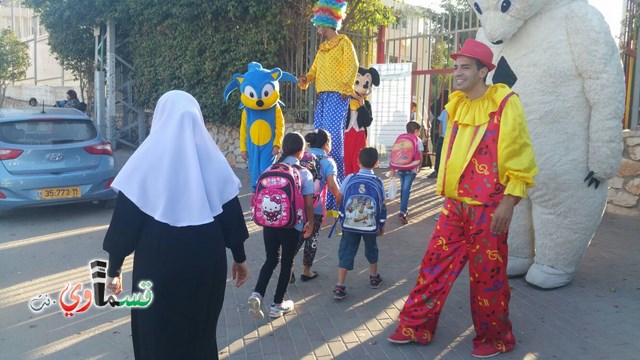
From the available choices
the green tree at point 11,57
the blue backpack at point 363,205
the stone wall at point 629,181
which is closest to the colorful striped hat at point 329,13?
the blue backpack at point 363,205

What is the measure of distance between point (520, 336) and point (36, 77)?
31.6 metres

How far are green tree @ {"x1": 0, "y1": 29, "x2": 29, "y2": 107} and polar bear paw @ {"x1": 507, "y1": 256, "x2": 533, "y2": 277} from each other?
26.1 metres

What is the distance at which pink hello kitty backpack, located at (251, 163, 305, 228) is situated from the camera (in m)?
4.25

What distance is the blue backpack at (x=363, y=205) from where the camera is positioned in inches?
190

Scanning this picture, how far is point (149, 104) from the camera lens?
51.1ft

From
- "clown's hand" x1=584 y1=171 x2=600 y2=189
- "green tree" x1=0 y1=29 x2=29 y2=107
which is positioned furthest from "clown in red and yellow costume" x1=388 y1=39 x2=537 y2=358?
"green tree" x1=0 y1=29 x2=29 y2=107

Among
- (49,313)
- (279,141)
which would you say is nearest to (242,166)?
(279,141)

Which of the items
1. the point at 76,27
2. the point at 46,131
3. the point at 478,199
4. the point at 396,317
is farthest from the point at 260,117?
the point at 76,27

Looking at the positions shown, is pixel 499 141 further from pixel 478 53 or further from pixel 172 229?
pixel 172 229

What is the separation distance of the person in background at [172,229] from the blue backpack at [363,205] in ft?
6.61

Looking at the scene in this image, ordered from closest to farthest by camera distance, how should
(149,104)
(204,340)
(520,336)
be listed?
(204,340)
(520,336)
(149,104)

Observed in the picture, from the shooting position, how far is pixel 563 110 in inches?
186

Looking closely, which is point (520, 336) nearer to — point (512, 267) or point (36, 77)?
point (512, 267)

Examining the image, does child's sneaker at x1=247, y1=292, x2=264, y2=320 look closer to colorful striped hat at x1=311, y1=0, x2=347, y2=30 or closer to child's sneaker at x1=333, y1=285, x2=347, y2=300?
child's sneaker at x1=333, y1=285, x2=347, y2=300
